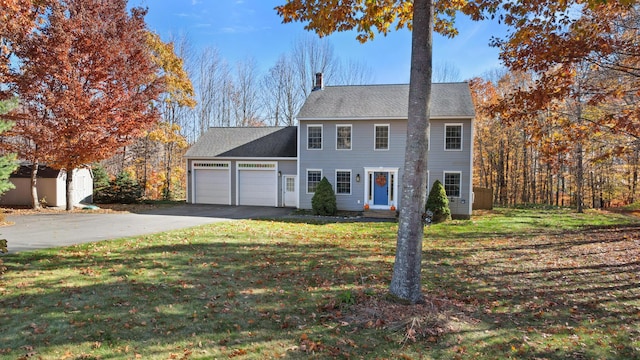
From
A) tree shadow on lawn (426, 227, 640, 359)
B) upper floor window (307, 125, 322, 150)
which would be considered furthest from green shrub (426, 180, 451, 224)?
upper floor window (307, 125, 322, 150)

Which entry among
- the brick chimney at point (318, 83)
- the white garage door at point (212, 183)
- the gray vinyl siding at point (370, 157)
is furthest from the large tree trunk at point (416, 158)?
the white garage door at point (212, 183)

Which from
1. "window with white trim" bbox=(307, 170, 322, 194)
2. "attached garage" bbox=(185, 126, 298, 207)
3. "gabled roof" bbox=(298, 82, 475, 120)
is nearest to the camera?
"gabled roof" bbox=(298, 82, 475, 120)

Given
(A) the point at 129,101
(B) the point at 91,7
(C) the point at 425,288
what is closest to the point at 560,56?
(C) the point at 425,288

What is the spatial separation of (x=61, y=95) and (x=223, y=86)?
17433 millimetres

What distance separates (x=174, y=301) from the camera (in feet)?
15.3

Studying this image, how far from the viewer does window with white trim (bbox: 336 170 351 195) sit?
17.1 m

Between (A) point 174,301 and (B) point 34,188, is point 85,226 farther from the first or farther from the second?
(A) point 174,301

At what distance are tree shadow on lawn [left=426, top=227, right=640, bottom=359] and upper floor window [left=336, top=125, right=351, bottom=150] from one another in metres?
9.18

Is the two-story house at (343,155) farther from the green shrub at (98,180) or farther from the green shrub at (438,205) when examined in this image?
the green shrub at (98,180)

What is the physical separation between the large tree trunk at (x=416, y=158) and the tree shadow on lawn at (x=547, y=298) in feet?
3.00

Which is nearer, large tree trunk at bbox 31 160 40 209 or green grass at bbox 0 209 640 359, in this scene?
green grass at bbox 0 209 640 359

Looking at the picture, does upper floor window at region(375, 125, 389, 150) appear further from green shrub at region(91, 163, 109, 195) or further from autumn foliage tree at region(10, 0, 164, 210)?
green shrub at region(91, 163, 109, 195)

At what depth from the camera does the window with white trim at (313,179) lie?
17.5 m

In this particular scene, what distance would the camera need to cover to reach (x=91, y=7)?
14.5 meters
